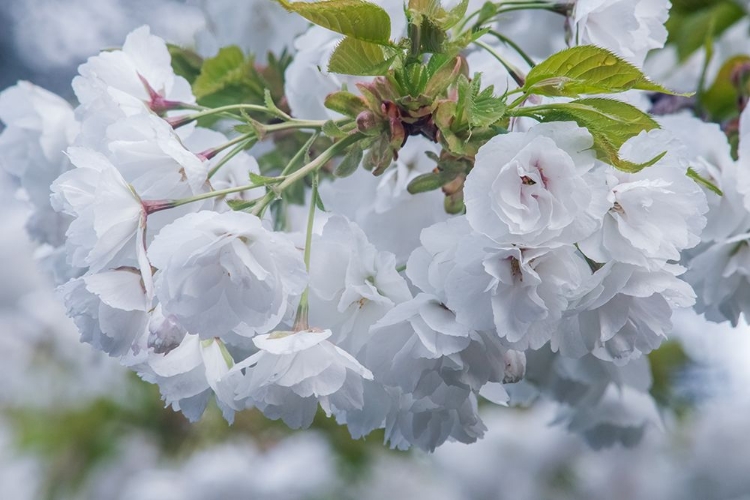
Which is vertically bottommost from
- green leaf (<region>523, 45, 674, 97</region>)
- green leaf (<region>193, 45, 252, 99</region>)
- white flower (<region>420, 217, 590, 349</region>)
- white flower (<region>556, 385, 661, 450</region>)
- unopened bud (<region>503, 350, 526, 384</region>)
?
white flower (<region>556, 385, 661, 450</region>)

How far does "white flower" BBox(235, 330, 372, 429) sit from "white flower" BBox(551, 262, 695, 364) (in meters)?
0.07

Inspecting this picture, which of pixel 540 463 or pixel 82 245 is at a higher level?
pixel 82 245

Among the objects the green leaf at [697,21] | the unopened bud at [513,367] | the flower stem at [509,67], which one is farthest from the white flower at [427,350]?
the green leaf at [697,21]

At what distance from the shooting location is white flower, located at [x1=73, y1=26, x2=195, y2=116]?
32 cm

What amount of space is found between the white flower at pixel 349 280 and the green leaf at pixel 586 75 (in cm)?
8

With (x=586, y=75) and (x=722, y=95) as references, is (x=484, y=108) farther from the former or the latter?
(x=722, y=95)

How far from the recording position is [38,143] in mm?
410

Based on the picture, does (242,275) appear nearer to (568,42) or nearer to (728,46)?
(568,42)

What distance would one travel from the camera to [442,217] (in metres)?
0.37

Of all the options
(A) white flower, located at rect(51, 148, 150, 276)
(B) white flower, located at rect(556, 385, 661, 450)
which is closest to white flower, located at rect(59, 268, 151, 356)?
(A) white flower, located at rect(51, 148, 150, 276)

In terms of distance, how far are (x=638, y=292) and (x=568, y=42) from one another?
15cm

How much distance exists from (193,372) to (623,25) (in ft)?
0.73

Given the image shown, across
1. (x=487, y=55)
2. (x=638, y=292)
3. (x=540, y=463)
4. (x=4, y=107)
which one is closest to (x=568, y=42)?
(x=487, y=55)

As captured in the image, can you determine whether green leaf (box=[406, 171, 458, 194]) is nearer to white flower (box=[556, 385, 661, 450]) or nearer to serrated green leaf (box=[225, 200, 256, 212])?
serrated green leaf (box=[225, 200, 256, 212])
